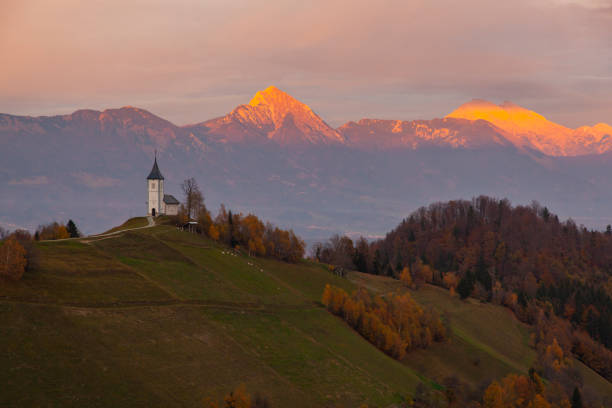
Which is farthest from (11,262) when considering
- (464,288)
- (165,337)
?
(464,288)

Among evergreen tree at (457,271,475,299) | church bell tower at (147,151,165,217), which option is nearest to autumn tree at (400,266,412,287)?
evergreen tree at (457,271,475,299)

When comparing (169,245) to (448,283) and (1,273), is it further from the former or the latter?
(448,283)

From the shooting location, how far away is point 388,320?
10262cm

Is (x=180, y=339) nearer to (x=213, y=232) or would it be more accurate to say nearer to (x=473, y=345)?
(x=213, y=232)

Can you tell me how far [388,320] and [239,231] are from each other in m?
38.9

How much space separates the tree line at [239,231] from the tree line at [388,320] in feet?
73.0

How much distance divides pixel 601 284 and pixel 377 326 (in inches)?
4601

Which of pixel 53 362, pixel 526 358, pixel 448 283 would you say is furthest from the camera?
pixel 448 283

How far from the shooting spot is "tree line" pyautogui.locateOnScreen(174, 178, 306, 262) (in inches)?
4830

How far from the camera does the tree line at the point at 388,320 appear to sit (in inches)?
3748

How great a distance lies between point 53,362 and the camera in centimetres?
5403

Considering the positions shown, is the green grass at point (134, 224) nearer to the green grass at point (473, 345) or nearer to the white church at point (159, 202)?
the white church at point (159, 202)

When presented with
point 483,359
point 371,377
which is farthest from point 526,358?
point 371,377

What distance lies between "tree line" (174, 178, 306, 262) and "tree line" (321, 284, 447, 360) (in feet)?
73.0
